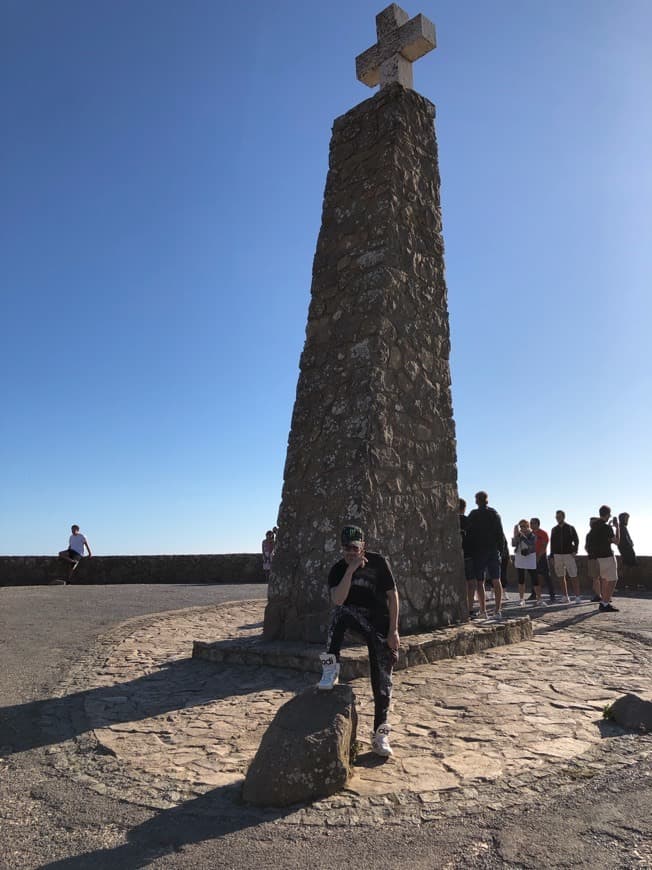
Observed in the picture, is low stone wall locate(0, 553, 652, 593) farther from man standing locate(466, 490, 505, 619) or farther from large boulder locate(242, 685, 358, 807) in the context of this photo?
large boulder locate(242, 685, 358, 807)

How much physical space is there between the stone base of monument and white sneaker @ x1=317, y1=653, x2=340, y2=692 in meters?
1.87

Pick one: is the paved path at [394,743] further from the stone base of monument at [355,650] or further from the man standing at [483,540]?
the man standing at [483,540]

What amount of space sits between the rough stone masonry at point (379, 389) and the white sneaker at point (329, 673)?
2.69m

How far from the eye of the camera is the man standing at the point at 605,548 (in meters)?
9.99

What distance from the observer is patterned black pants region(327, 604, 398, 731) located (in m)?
3.93

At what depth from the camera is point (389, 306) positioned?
714cm

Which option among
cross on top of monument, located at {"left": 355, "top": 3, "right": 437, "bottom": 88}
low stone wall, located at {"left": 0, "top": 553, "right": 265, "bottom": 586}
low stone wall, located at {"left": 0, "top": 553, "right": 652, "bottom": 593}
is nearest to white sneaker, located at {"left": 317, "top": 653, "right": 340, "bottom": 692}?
cross on top of monument, located at {"left": 355, "top": 3, "right": 437, "bottom": 88}

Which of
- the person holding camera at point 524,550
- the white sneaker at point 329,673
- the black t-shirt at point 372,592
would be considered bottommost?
the white sneaker at point 329,673

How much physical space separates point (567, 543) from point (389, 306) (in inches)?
257

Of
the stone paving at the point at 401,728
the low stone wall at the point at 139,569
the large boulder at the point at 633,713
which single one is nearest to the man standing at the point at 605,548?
the stone paving at the point at 401,728

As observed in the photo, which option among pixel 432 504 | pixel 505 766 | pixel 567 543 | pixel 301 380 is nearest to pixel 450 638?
pixel 432 504

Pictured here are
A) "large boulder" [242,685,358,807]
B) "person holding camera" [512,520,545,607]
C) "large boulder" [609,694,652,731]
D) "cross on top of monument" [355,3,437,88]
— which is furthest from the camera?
"person holding camera" [512,520,545,607]

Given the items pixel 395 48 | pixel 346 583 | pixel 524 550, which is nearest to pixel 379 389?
pixel 346 583

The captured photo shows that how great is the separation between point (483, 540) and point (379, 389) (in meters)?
3.07
